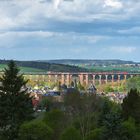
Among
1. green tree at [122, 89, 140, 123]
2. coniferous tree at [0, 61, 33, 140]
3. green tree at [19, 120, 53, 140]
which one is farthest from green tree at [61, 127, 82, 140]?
green tree at [122, 89, 140, 123]

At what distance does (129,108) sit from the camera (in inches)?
2496

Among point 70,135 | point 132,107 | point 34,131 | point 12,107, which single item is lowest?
point 70,135

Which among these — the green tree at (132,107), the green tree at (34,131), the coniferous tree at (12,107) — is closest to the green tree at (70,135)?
the green tree at (34,131)

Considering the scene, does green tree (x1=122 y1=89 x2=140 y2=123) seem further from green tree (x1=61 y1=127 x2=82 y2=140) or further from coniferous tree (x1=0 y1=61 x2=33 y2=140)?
coniferous tree (x1=0 y1=61 x2=33 y2=140)

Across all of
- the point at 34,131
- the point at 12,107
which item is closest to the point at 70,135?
the point at 34,131

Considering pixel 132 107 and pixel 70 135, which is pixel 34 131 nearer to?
pixel 70 135

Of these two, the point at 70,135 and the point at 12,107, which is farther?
the point at 70,135

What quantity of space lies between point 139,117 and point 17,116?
23.1 metres

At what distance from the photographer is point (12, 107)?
42.9 metres

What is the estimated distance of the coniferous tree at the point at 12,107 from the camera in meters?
42.6

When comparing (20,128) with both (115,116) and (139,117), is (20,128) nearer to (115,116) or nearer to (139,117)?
(115,116)

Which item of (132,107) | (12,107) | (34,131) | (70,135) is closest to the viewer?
(12,107)

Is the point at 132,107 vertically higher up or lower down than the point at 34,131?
higher up

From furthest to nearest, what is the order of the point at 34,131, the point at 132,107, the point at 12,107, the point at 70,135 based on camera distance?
the point at 132,107, the point at 70,135, the point at 34,131, the point at 12,107
